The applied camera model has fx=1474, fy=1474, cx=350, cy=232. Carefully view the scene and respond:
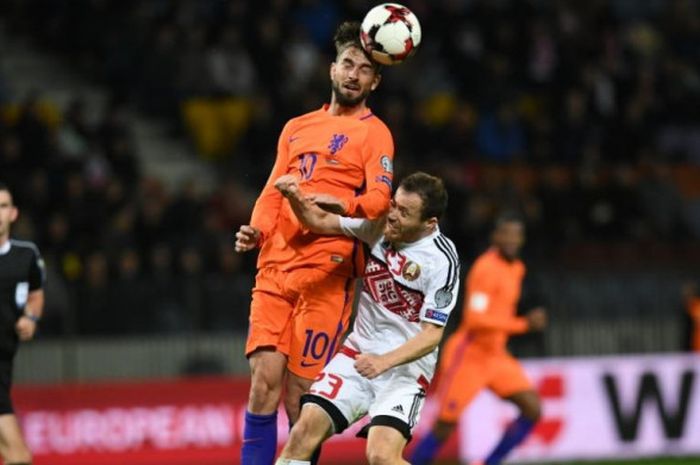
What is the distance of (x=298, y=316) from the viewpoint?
7.59m

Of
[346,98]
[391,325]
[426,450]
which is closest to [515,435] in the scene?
[426,450]

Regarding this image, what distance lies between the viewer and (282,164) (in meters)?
7.73

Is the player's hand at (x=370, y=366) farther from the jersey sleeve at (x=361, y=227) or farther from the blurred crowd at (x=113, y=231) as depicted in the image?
the blurred crowd at (x=113, y=231)

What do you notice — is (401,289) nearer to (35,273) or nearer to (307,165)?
(307,165)

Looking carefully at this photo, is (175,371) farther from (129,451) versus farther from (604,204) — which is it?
(604,204)

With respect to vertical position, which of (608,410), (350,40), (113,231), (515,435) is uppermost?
(350,40)

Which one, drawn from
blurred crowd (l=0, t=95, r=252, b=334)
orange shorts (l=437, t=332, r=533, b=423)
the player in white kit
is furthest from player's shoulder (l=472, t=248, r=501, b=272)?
the player in white kit

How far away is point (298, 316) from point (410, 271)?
62 cm

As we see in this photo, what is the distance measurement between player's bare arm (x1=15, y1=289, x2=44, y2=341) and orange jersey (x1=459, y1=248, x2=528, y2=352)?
3575mm

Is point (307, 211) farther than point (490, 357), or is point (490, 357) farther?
point (490, 357)

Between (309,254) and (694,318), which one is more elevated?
(309,254)

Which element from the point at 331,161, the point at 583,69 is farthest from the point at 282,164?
the point at 583,69

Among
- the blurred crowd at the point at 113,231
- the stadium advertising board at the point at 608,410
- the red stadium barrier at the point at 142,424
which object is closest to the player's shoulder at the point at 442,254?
the red stadium barrier at the point at 142,424

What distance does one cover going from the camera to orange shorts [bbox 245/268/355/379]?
24.8ft
